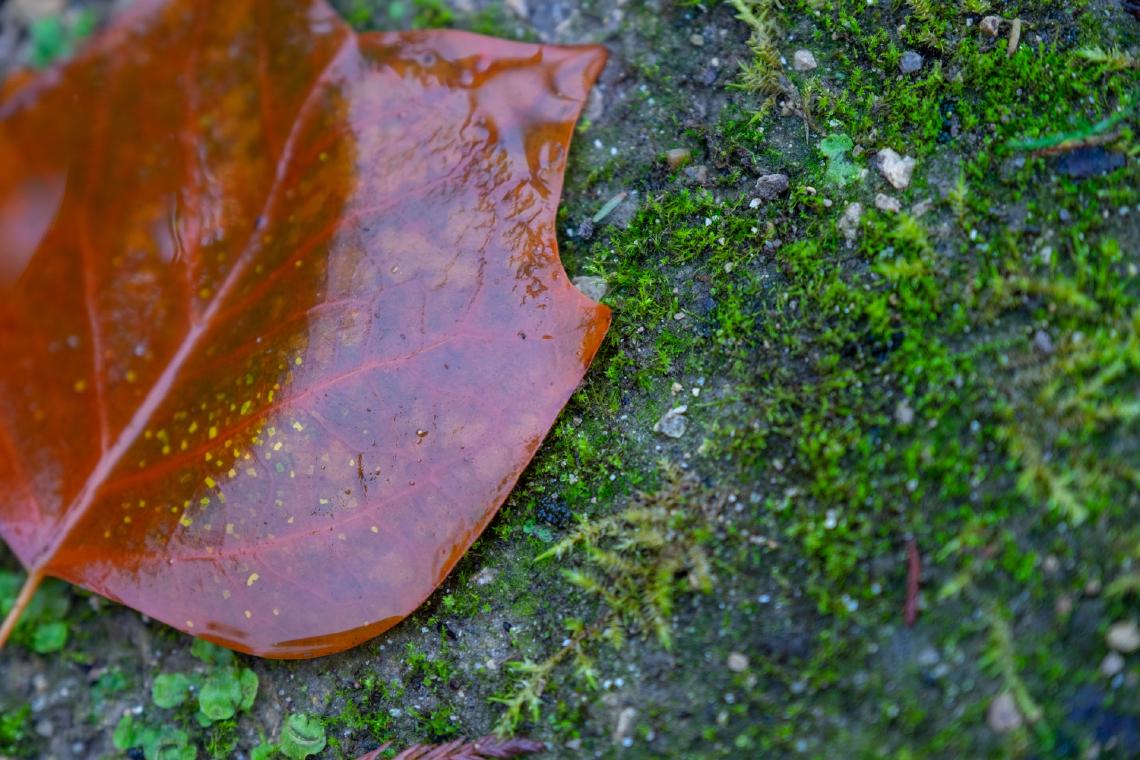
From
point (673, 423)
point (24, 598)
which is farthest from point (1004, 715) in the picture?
point (24, 598)

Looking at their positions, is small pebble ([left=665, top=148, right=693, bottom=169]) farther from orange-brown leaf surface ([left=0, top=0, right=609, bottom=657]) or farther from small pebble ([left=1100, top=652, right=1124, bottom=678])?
small pebble ([left=1100, top=652, right=1124, bottom=678])

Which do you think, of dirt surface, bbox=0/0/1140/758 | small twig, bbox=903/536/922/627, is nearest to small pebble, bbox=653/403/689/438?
dirt surface, bbox=0/0/1140/758

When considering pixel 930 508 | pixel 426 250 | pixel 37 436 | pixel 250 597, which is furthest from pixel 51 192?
pixel 930 508

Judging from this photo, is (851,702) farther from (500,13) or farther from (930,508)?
(500,13)

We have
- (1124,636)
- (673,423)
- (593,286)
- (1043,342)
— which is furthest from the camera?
(593,286)

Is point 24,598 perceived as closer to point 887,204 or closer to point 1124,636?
point 887,204

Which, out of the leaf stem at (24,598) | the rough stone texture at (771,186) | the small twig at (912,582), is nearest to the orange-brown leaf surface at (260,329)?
the leaf stem at (24,598)
